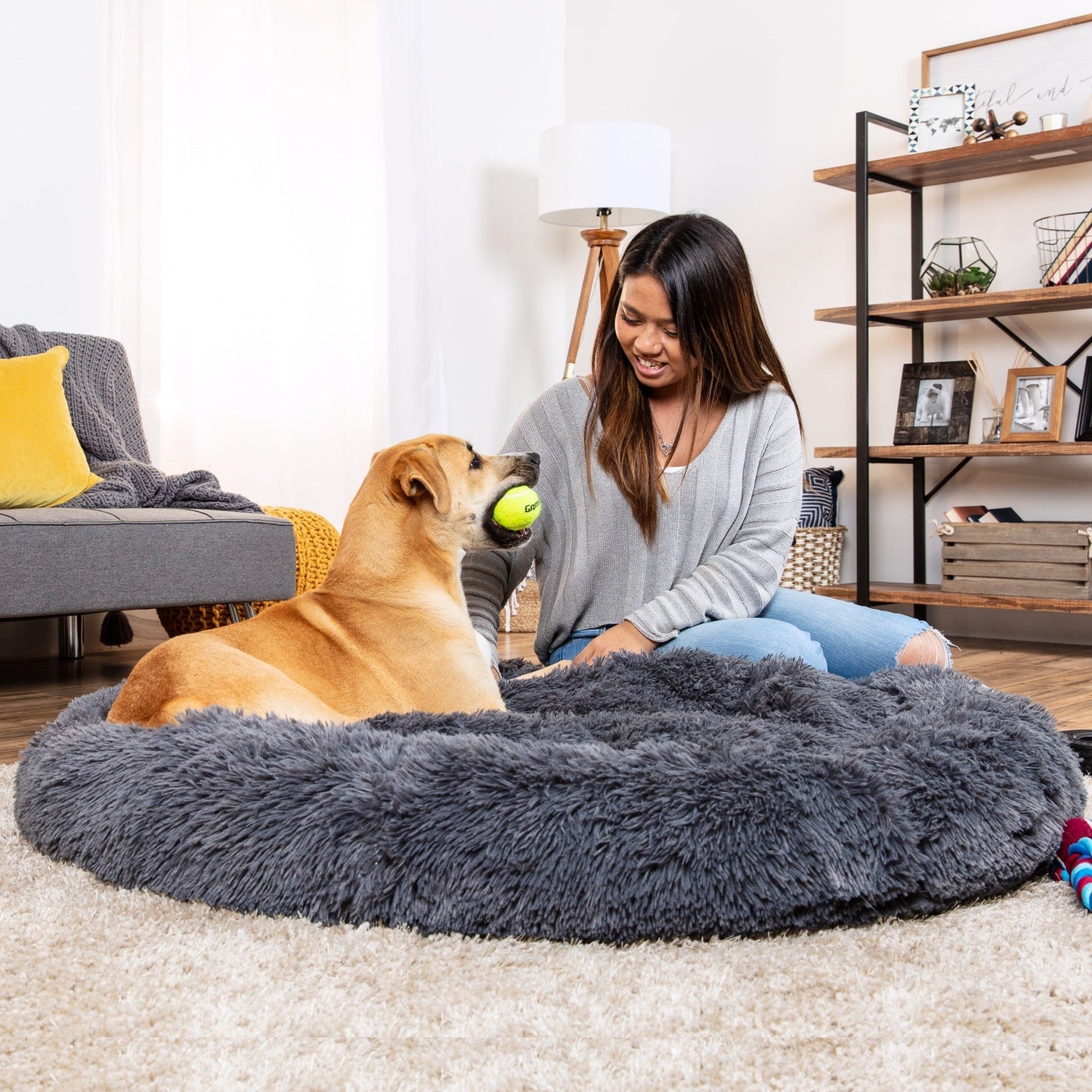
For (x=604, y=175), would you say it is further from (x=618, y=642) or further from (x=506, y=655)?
(x=618, y=642)

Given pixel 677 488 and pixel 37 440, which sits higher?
pixel 37 440

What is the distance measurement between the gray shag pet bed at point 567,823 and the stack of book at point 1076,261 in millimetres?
2652

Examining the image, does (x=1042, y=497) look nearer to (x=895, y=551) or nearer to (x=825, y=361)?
(x=895, y=551)

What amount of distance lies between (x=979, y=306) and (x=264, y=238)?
91.7 inches

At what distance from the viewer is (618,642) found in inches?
76.5

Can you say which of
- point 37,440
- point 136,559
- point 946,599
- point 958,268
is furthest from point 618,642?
point 958,268

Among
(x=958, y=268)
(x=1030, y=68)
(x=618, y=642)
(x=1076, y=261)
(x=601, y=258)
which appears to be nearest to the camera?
(x=618, y=642)

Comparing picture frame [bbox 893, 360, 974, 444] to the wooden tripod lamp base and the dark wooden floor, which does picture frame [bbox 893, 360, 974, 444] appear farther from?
the wooden tripod lamp base

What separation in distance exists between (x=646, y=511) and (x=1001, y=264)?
250cm

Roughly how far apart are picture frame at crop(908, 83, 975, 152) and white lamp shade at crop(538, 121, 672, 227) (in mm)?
937

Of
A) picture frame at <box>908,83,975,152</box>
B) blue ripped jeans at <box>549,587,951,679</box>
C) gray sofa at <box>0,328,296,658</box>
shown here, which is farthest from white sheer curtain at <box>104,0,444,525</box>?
blue ripped jeans at <box>549,587,951,679</box>

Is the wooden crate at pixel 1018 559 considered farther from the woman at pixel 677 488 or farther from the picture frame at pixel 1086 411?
the woman at pixel 677 488

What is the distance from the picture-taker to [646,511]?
79.0 inches

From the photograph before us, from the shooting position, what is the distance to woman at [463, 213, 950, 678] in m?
1.97
